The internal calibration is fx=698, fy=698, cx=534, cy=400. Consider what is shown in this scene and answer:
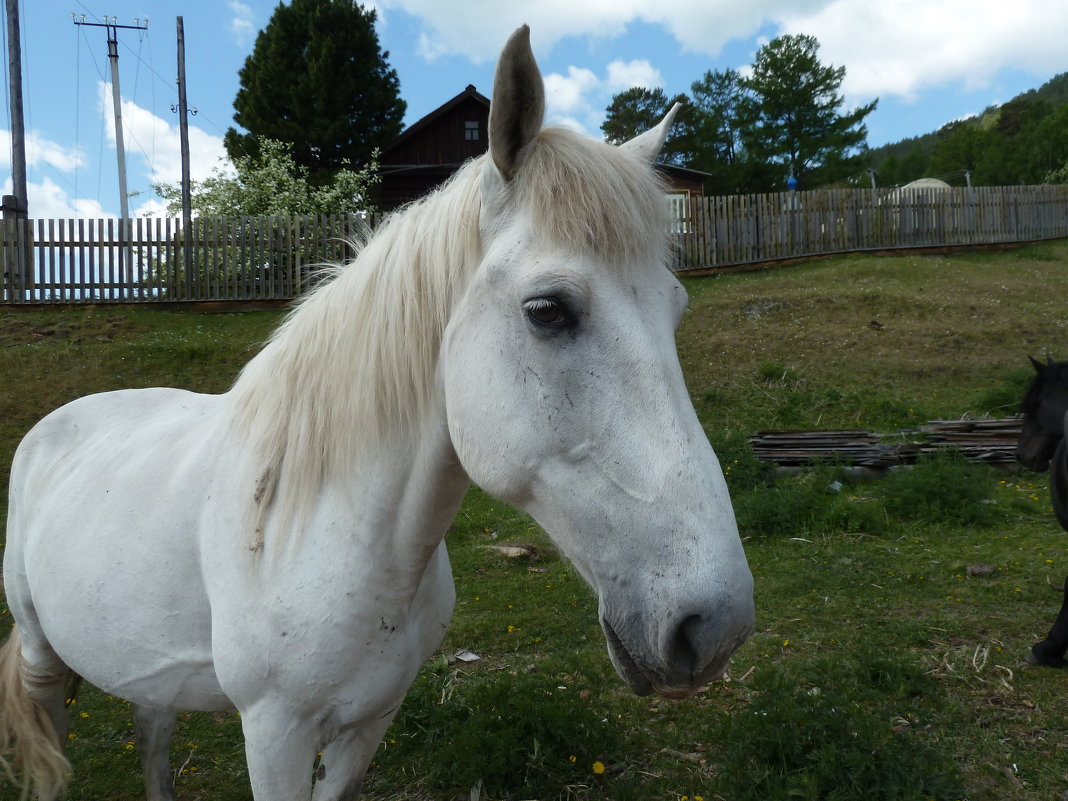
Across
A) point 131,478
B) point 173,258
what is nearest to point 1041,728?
point 131,478

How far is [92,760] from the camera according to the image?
10.8 ft

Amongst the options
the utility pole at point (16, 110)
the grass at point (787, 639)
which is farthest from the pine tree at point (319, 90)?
the grass at point (787, 639)

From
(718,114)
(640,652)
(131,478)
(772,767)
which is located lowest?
(772,767)

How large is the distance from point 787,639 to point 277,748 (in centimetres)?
326

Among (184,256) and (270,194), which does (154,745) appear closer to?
(184,256)

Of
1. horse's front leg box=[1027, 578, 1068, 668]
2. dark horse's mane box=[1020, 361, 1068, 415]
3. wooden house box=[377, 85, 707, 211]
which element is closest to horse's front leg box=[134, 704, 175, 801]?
horse's front leg box=[1027, 578, 1068, 668]

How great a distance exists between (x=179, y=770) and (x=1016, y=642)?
4.45m

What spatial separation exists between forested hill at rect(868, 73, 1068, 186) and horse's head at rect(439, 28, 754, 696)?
42260 millimetres

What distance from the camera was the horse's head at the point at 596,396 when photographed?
115cm

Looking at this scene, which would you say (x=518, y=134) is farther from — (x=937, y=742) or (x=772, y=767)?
(x=937, y=742)

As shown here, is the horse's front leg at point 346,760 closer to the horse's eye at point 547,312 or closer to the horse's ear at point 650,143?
the horse's eye at point 547,312

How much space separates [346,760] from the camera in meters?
2.02

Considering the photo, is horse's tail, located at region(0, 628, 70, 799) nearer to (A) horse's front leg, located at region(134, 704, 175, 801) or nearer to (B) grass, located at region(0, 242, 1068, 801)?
(A) horse's front leg, located at region(134, 704, 175, 801)

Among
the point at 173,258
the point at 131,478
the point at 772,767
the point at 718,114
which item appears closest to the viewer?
the point at 131,478
